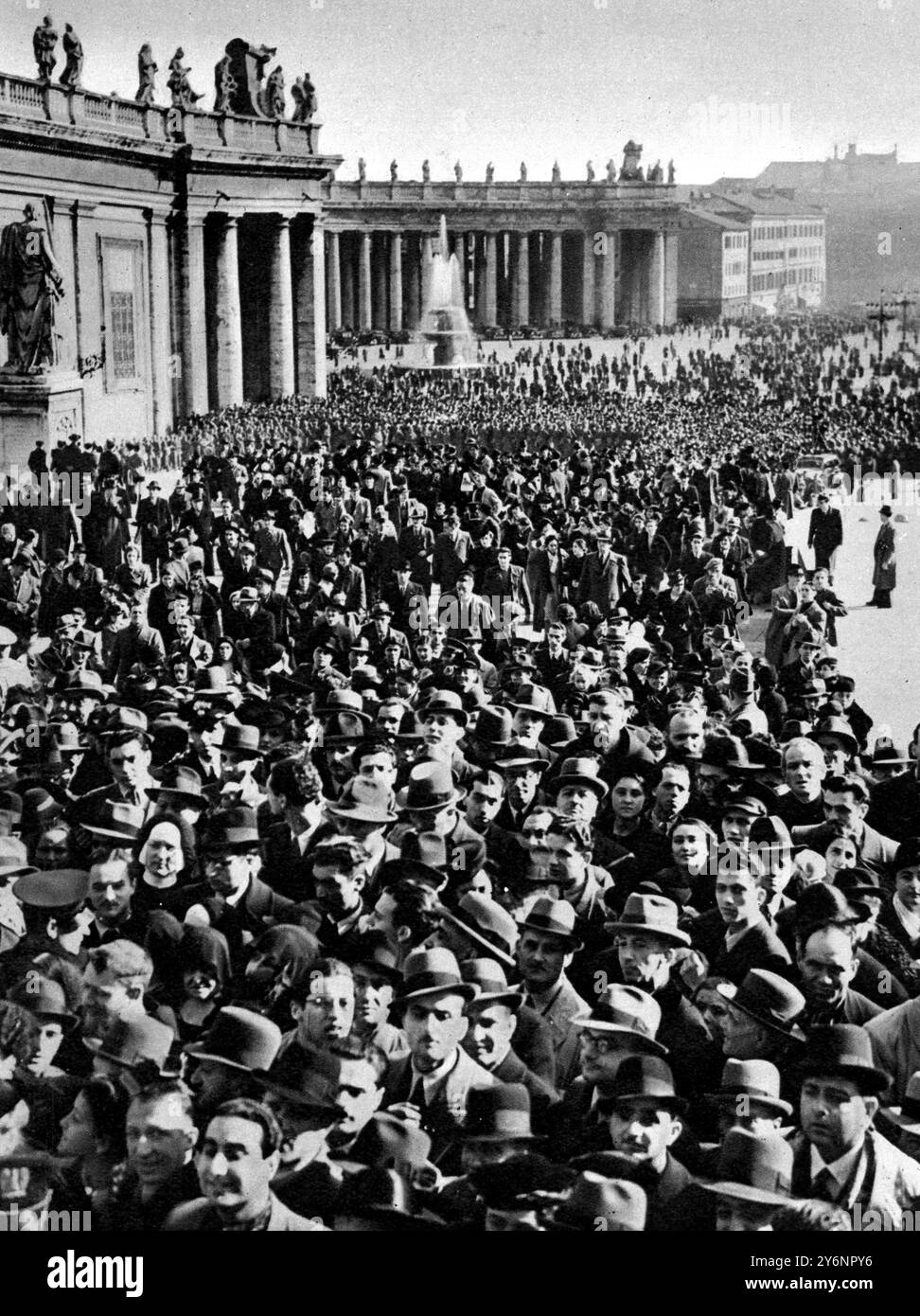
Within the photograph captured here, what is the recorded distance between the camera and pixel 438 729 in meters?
11.8

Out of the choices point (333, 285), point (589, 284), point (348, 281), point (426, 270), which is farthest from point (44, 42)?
point (589, 284)

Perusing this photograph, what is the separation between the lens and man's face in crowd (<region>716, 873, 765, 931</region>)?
899cm

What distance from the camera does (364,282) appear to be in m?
69.3

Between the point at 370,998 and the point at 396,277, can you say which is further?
the point at 396,277

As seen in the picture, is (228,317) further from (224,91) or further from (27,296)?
(27,296)

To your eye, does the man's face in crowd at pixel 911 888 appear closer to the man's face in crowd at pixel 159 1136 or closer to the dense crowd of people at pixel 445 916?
→ the dense crowd of people at pixel 445 916

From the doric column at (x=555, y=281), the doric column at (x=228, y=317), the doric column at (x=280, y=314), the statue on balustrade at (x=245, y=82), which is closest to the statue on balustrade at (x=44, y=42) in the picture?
the statue on balustrade at (x=245, y=82)

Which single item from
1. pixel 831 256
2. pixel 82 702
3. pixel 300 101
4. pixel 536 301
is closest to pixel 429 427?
pixel 300 101

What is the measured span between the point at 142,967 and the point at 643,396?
119ft

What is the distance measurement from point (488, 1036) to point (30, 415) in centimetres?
1801

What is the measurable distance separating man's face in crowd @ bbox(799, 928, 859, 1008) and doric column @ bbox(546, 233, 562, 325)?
72821mm

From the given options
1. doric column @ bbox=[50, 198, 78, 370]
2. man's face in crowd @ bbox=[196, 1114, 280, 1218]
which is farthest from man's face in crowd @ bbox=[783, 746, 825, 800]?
doric column @ bbox=[50, 198, 78, 370]

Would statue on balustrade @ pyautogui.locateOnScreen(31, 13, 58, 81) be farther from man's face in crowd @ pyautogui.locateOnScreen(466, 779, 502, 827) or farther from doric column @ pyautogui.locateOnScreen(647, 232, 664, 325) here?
doric column @ pyautogui.locateOnScreen(647, 232, 664, 325)

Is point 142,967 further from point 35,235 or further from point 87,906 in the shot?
point 35,235
